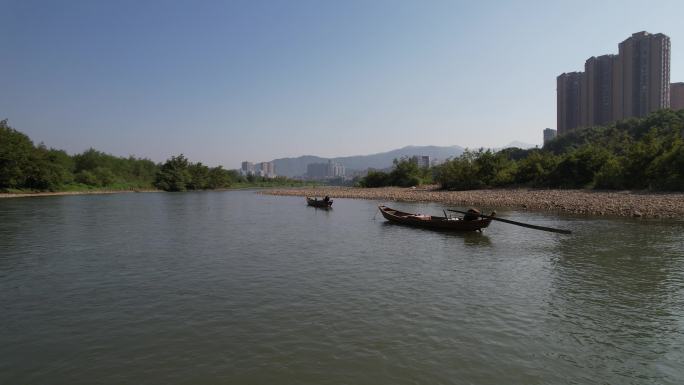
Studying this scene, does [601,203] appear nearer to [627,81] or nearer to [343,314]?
[343,314]

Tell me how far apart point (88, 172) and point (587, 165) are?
3838 inches

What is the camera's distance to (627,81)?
105875 mm

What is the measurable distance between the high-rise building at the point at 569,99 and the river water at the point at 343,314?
12328 cm

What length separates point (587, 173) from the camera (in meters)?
51.3

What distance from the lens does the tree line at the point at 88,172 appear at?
67.8 m

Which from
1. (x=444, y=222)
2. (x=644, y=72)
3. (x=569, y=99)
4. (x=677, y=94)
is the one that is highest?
(x=644, y=72)

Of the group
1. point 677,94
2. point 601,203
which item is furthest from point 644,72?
point 601,203

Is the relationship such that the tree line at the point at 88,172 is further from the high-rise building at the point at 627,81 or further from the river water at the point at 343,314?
the high-rise building at the point at 627,81

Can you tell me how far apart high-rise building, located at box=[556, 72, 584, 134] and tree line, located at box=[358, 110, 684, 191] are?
33423 millimetres

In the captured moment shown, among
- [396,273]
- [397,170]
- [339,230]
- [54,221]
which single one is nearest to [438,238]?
[339,230]

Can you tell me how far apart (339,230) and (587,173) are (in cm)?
4001

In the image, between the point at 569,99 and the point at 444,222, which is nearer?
the point at 444,222

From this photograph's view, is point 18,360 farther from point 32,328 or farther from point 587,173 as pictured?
point 587,173

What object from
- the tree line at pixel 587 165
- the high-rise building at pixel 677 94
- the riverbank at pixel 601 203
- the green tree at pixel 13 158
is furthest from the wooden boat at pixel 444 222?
the high-rise building at pixel 677 94
